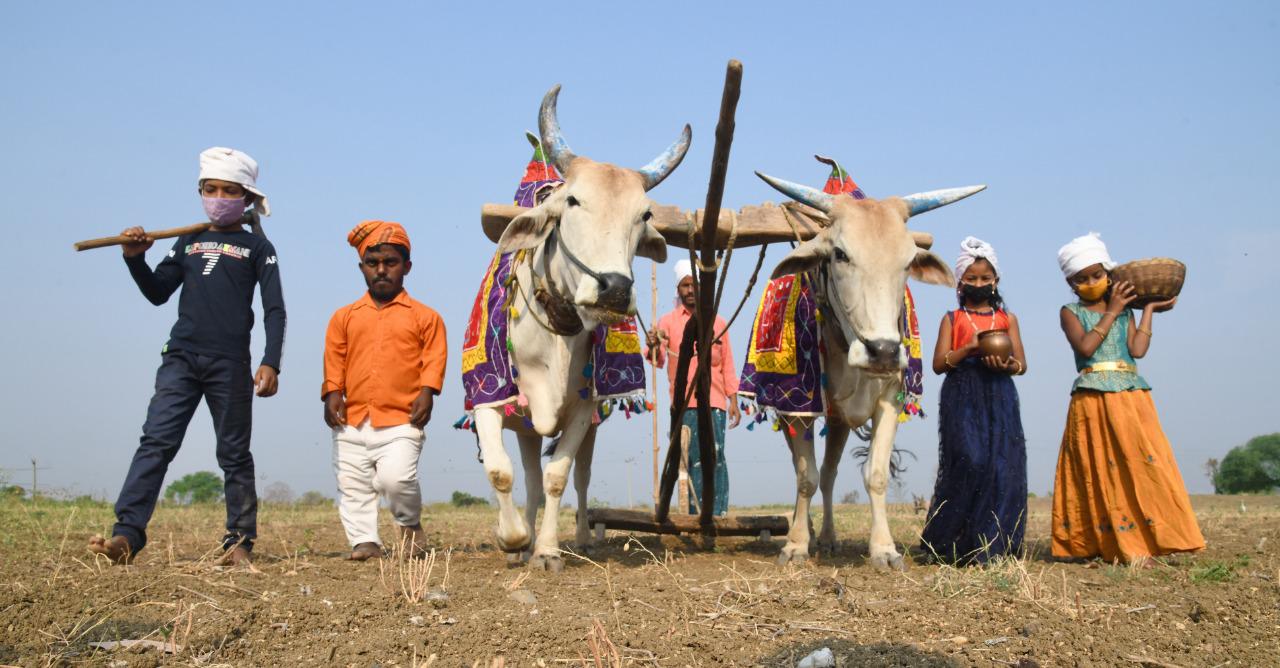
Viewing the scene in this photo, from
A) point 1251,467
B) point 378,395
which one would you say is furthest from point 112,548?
point 1251,467

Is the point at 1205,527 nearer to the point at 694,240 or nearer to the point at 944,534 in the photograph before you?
the point at 944,534

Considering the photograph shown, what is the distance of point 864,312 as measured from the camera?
16.4ft

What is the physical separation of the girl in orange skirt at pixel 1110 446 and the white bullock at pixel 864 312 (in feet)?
3.84

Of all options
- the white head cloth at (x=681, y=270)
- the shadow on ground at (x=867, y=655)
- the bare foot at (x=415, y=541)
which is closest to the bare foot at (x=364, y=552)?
the bare foot at (x=415, y=541)

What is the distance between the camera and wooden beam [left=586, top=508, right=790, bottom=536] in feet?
20.9

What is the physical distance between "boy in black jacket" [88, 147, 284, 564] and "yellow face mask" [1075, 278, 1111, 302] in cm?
465

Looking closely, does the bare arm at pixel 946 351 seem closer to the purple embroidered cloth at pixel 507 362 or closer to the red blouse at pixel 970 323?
the red blouse at pixel 970 323

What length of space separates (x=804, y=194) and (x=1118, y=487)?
258 centimetres

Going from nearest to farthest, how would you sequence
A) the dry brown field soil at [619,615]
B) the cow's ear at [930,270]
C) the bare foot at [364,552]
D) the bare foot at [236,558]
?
the dry brown field soil at [619,615] → the bare foot at [236,558] → the cow's ear at [930,270] → the bare foot at [364,552]

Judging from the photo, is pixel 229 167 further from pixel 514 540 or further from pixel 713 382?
pixel 713 382

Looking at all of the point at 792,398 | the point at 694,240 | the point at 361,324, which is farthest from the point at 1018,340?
the point at 361,324

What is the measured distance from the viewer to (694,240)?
550cm

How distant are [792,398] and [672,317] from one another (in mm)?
3249

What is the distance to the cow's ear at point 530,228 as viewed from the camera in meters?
4.95
